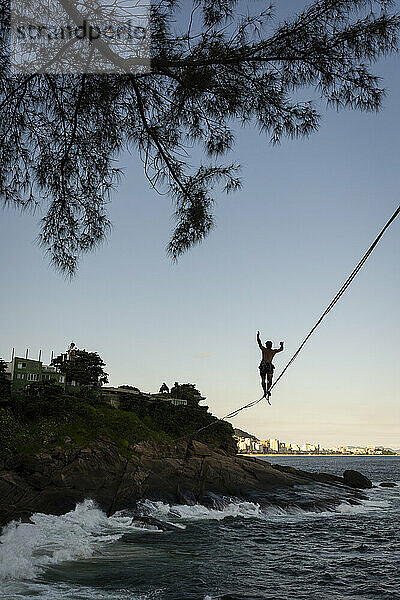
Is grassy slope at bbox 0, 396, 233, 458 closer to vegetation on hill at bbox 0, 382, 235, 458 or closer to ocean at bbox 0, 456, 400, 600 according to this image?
vegetation on hill at bbox 0, 382, 235, 458

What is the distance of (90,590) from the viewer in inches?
537

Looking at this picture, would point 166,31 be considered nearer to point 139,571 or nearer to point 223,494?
point 139,571

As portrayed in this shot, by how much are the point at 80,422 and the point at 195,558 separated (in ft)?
66.1

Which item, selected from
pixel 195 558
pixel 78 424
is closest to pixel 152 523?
pixel 195 558

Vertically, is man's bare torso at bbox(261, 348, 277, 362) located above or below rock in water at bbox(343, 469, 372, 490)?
above

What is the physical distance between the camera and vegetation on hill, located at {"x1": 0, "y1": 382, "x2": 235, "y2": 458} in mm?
30953

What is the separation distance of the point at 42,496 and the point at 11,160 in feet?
74.7

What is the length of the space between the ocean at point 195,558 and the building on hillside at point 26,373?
2700cm

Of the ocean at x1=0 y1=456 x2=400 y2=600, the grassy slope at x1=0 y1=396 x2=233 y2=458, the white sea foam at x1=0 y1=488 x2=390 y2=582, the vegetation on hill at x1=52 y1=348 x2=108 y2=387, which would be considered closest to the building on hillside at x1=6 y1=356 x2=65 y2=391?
the vegetation on hill at x1=52 y1=348 x2=108 y2=387

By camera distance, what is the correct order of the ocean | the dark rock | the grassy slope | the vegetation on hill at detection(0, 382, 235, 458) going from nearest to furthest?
the ocean → the dark rock → the grassy slope → the vegetation on hill at detection(0, 382, 235, 458)

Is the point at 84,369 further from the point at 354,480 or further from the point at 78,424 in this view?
the point at 354,480

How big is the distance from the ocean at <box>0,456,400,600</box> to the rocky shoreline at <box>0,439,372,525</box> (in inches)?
42.8

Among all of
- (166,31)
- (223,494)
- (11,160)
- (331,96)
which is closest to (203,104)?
(166,31)

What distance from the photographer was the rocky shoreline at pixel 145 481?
25.3 meters
